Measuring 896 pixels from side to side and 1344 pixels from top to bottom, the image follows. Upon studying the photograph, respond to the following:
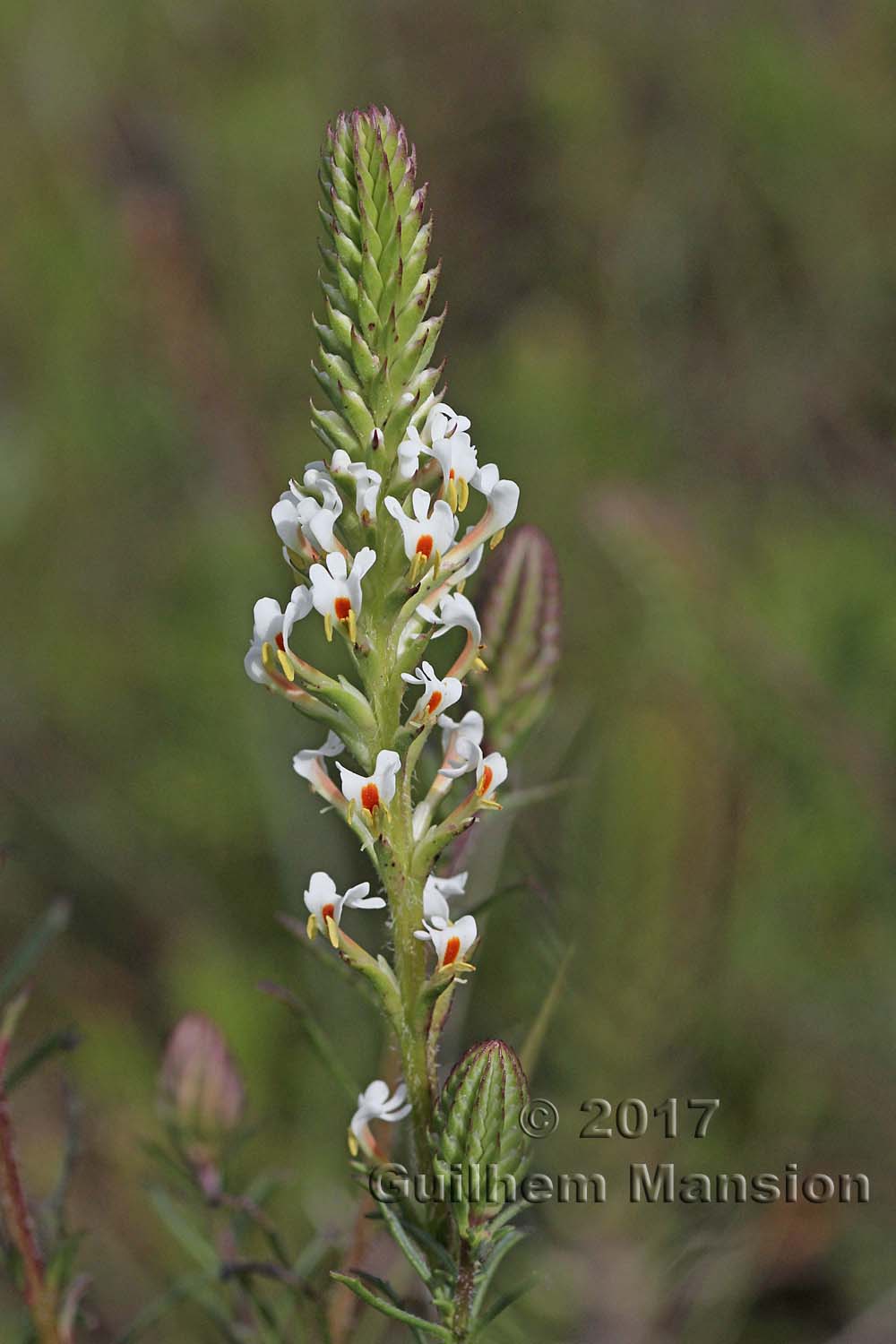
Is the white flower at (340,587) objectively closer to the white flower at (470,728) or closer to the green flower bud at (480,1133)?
the white flower at (470,728)

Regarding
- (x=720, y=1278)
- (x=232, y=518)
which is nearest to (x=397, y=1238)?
(x=720, y=1278)

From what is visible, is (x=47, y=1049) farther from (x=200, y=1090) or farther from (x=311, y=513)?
(x=311, y=513)

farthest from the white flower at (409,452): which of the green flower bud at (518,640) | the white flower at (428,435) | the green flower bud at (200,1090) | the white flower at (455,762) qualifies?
the green flower bud at (200,1090)

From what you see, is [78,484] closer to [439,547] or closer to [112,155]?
[112,155]

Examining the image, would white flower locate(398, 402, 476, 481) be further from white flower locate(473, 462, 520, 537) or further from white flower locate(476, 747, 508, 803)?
white flower locate(476, 747, 508, 803)

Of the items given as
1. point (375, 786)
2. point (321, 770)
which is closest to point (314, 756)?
point (321, 770)

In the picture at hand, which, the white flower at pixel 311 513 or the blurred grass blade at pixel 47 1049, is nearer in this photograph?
the white flower at pixel 311 513
